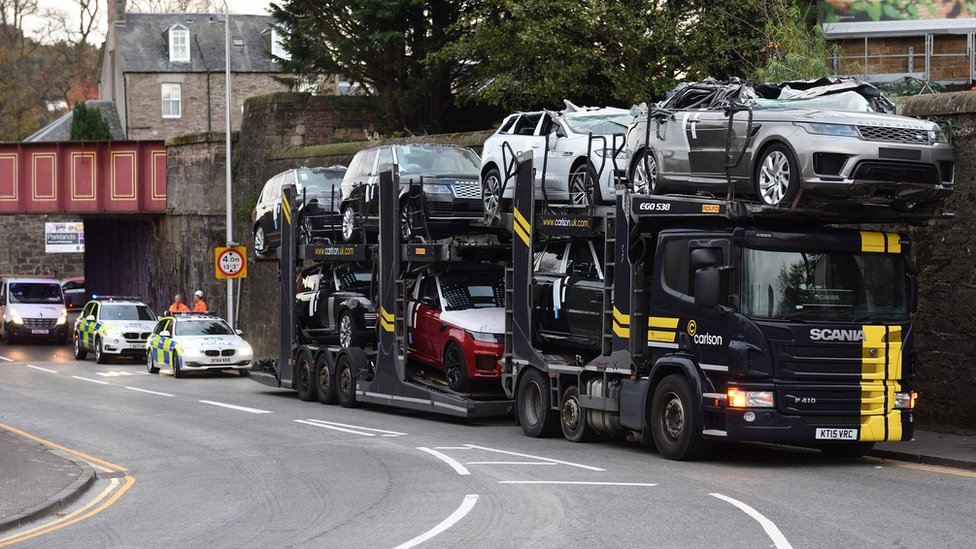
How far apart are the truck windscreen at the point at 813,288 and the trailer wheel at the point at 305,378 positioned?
1175cm

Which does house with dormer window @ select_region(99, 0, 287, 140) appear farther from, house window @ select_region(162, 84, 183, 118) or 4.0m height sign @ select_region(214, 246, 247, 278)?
4.0m height sign @ select_region(214, 246, 247, 278)

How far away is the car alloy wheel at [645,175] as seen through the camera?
15.9 meters

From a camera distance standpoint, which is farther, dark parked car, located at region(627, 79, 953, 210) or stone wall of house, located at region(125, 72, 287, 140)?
stone wall of house, located at region(125, 72, 287, 140)

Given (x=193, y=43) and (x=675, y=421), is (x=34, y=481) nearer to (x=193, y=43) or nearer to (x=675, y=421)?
(x=675, y=421)

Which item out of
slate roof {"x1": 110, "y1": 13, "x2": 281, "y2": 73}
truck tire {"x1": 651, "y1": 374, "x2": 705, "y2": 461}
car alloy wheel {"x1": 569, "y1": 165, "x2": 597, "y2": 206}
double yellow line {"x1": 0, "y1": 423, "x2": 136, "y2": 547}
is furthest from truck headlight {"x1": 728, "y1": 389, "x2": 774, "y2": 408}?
slate roof {"x1": 110, "y1": 13, "x2": 281, "y2": 73}

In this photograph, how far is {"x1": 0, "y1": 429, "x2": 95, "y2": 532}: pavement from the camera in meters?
12.1

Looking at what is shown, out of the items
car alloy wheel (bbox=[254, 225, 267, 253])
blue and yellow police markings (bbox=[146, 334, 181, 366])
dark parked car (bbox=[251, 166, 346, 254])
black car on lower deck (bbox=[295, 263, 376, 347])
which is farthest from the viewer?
blue and yellow police markings (bbox=[146, 334, 181, 366])

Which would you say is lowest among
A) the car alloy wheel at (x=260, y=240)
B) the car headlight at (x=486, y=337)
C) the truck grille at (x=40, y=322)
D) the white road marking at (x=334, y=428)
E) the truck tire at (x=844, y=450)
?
the truck grille at (x=40, y=322)

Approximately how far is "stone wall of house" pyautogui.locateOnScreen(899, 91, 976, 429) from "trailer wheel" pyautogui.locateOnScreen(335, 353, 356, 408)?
28.8ft

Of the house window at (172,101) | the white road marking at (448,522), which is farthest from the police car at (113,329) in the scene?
the house window at (172,101)

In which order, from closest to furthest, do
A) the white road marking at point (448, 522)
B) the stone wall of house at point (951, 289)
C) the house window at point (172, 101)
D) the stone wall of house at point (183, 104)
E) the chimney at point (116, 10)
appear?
the white road marking at point (448, 522) → the stone wall of house at point (951, 289) → the stone wall of house at point (183, 104) → the house window at point (172, 101) → the chimney at point (116, 10)

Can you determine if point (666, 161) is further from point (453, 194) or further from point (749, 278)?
point (453, 194)

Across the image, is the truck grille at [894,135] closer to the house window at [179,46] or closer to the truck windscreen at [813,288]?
the truck windscreen at [813,288]

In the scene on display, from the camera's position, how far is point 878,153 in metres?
13.9
